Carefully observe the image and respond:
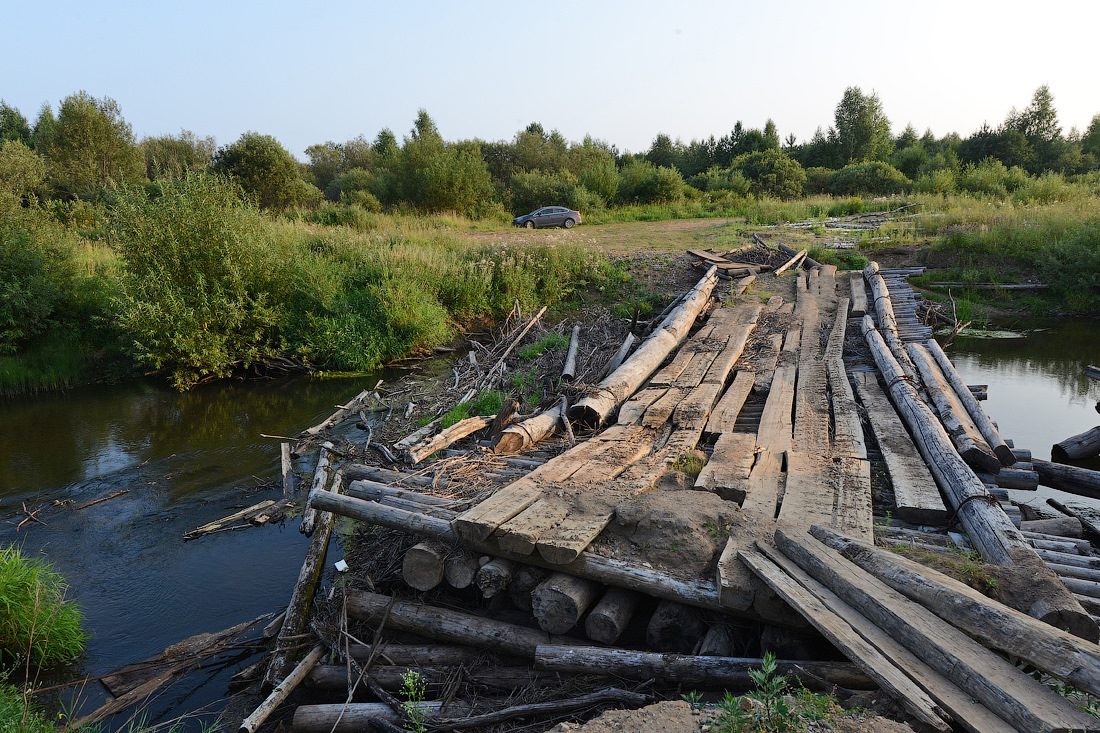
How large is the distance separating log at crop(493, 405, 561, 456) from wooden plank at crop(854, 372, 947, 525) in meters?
3.32

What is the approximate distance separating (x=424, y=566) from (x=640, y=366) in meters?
4.93

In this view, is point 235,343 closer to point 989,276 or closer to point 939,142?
point 989,276

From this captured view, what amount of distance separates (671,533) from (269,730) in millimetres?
2892

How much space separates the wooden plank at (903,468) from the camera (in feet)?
14.4

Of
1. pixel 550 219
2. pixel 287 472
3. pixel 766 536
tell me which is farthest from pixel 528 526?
pixel 550 219

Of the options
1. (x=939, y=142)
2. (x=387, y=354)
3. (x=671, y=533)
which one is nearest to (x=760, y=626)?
(x=671, y=533)

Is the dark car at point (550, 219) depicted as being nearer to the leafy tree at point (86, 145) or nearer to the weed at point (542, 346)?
the weed at point (542, 346)

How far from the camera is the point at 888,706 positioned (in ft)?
8.59

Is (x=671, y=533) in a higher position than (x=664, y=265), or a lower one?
lower

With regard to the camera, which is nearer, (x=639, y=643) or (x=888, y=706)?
(x=888, y=706)

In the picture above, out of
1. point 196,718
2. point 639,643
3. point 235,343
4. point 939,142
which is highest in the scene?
point 939,142

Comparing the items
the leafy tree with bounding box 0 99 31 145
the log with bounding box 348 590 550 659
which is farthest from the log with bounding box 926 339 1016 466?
the leafy tree with bounding box 0 99 31 145

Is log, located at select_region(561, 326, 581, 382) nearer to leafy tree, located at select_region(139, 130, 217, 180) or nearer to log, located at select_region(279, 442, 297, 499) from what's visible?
log, located at select_region(279, 442, 297, 499)

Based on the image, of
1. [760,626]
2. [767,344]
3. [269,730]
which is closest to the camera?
[760,626]
